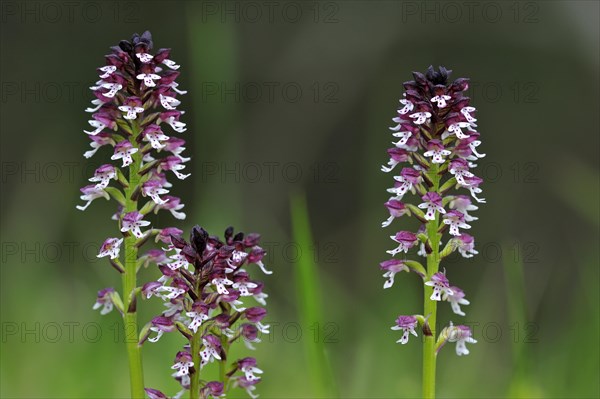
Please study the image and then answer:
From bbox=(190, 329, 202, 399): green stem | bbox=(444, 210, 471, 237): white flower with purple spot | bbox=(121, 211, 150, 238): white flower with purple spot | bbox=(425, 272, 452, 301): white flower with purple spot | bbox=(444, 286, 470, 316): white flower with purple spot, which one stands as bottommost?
bbox=(190, 329, 202, 399): green stem

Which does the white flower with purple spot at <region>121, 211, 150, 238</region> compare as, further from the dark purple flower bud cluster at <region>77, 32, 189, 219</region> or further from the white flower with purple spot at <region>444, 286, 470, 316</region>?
the white flower with purple spot at <region>444, 286, 470, 316</region>

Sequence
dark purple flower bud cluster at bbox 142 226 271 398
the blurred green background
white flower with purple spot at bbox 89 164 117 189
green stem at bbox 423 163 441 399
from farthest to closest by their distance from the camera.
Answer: the blurred green background
white flower with purple spot at bbox 89 164 117 189
green stem at bbox 423 163 441 399
dark purple flower bud cluster at bbox 142 226 271 398

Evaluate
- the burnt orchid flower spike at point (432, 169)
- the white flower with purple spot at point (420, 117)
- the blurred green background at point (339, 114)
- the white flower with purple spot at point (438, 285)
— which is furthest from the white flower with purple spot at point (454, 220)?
the blurred green background at point (339, 114)

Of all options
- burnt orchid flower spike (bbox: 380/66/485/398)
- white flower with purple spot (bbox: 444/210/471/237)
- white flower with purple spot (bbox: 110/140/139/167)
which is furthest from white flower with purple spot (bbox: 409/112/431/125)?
white flower with purple spot (bbox: 110/140/139/167)

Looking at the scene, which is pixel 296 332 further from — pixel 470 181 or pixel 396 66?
pixel 396 66

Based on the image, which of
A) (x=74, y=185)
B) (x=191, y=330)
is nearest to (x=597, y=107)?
(x=74, y=185)

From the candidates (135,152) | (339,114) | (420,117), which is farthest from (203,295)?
(339,114)

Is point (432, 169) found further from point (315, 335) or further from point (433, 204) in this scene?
point (315, 335)
